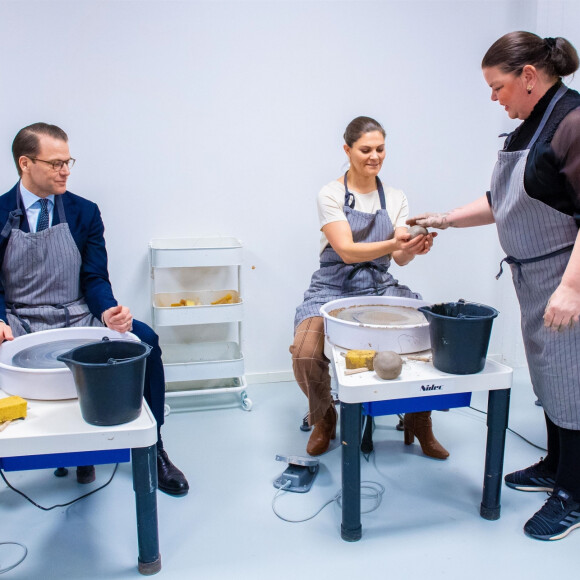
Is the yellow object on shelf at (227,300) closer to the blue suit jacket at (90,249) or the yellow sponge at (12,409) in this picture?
the blue suit jacket at (90,249)

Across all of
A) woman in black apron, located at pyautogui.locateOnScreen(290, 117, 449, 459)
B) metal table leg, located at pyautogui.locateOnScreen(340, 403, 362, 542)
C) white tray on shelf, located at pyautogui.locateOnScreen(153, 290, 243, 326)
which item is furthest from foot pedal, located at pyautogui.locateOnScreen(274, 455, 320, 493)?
white tray on shelf, located at pyautogui.locateOnScreen(153, 290, 243, 326)

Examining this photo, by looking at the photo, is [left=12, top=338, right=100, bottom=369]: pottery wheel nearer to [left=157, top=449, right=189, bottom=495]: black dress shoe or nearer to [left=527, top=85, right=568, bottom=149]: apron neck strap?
[left=157, top=449, right=189, bottom=495]: black dress shoe

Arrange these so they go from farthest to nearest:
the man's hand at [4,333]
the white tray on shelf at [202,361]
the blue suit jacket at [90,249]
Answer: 1. the white tray on shelf at [202,361]
2. the blue suit jacket at [90,249]
3. the man's hand at [4,333]

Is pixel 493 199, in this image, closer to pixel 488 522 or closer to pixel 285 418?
pixel 488 522

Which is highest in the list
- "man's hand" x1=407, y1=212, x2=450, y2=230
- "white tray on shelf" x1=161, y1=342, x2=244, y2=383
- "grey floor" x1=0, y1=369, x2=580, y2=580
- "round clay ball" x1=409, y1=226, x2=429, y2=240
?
"man's hand" x1=407, y1=212, x2=450, y2=230

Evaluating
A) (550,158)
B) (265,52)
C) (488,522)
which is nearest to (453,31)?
(265,52)

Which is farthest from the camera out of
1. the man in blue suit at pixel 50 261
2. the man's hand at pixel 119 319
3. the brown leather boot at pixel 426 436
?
the brown leather boot at pixel 426 436

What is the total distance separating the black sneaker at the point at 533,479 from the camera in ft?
6.40

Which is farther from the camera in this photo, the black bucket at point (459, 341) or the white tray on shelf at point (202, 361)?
the white tray on shelf at point (202, 361)

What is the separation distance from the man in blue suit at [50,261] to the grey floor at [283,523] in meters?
0.18

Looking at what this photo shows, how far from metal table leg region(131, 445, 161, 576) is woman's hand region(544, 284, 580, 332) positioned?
42.9 inches

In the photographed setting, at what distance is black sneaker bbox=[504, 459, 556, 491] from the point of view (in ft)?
6.40

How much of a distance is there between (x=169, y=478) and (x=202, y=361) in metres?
0.75

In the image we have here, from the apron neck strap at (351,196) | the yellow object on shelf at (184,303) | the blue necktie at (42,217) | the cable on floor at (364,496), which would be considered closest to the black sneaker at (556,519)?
the cable on floor at (364,496)
